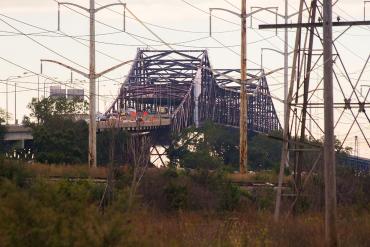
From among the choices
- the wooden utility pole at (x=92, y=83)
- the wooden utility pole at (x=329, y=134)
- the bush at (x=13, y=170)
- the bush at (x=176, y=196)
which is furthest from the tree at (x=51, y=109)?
the wooden utility pole at (x=329, y=134)

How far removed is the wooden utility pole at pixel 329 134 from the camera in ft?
70.5

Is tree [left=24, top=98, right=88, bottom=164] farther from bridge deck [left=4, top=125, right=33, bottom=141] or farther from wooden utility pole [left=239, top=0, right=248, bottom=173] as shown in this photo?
wooden utility pole [left=239, top=0, right=248, bottom=173]

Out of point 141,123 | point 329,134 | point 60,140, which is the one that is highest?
point 141,123

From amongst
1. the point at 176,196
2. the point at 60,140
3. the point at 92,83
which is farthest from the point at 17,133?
the point at 176,196

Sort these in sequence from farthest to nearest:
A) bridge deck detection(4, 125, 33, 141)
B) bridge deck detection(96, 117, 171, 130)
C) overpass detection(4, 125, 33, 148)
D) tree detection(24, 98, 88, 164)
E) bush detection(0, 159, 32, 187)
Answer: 1. bridge deck detection(96, 117, 171, 130)
2. bridge deck detection(4, 125, 33, 141)
3. overpass detection(4, 125, 33, 148)
4. tree detection(24, 98, 88, 164)
5. bush detection(0, 159, 32, 187)

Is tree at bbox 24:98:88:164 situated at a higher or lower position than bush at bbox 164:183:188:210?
higher

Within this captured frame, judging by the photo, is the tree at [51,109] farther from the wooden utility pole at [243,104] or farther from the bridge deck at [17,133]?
the wooden utility pole at [243,104]

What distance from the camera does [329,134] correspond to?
2144 centimetres

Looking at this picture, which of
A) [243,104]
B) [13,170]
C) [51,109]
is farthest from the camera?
[51,109]

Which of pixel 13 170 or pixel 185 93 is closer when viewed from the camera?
pixel 13 170

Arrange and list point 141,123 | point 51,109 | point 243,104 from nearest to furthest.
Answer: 1. point 243,104
2. point 51,109
3. point 141,123

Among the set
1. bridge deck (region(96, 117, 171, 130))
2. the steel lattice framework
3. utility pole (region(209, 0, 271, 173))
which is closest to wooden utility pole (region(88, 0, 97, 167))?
utility pole (region(209, 0, 271, 173))

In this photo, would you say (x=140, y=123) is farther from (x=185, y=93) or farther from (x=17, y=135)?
(x=185, y=93)

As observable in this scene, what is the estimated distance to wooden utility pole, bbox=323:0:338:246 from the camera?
21484 millimetres
